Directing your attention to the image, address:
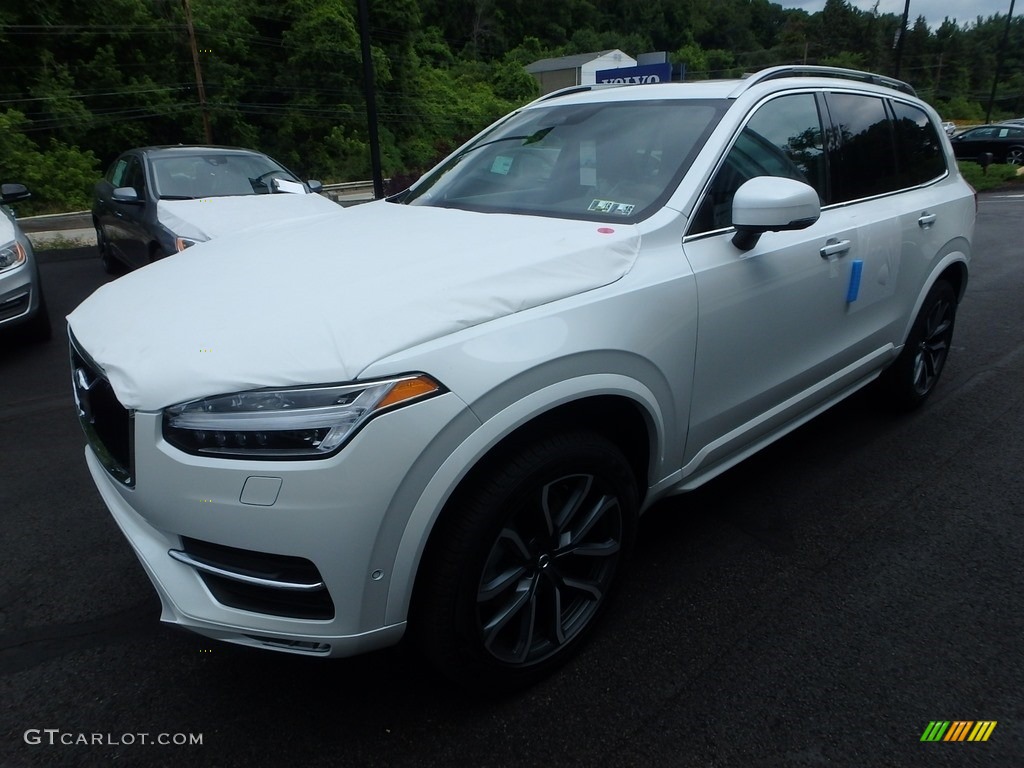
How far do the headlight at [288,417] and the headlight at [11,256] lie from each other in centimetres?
477

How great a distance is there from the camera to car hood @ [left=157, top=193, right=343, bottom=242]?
19.3 ft

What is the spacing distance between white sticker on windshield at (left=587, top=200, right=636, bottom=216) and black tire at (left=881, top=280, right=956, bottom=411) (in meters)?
2.16

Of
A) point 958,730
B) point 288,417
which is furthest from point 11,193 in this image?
point 958,730

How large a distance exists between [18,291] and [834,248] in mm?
5537

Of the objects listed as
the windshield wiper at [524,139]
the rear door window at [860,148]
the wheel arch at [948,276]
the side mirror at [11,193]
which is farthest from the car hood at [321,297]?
the side mirror at [11,193]

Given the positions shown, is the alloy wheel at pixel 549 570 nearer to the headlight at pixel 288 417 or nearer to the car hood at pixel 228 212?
the headlight at pixel 288 417

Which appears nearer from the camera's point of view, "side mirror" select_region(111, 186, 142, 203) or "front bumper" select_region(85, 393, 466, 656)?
"front bumper" select_region(85, 393, 466, 656)

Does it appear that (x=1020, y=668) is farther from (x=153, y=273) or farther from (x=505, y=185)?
(x=153, y=273)

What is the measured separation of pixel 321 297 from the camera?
200 centimetres

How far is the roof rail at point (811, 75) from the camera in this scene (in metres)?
2.99

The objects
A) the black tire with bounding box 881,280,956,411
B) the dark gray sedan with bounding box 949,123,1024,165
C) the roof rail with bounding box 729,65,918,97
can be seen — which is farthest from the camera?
the dark gray sedan with bounding box 949,123,1024,165

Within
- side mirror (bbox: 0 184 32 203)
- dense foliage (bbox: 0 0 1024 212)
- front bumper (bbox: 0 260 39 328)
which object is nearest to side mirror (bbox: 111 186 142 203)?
side mirror (bbox: 0 184 32 203)

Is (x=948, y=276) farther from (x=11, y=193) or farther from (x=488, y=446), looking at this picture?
(x=11, y=193)

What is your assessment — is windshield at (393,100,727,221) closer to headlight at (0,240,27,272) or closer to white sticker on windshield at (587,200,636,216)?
white sticker on windshield at (587,200,636,216)
